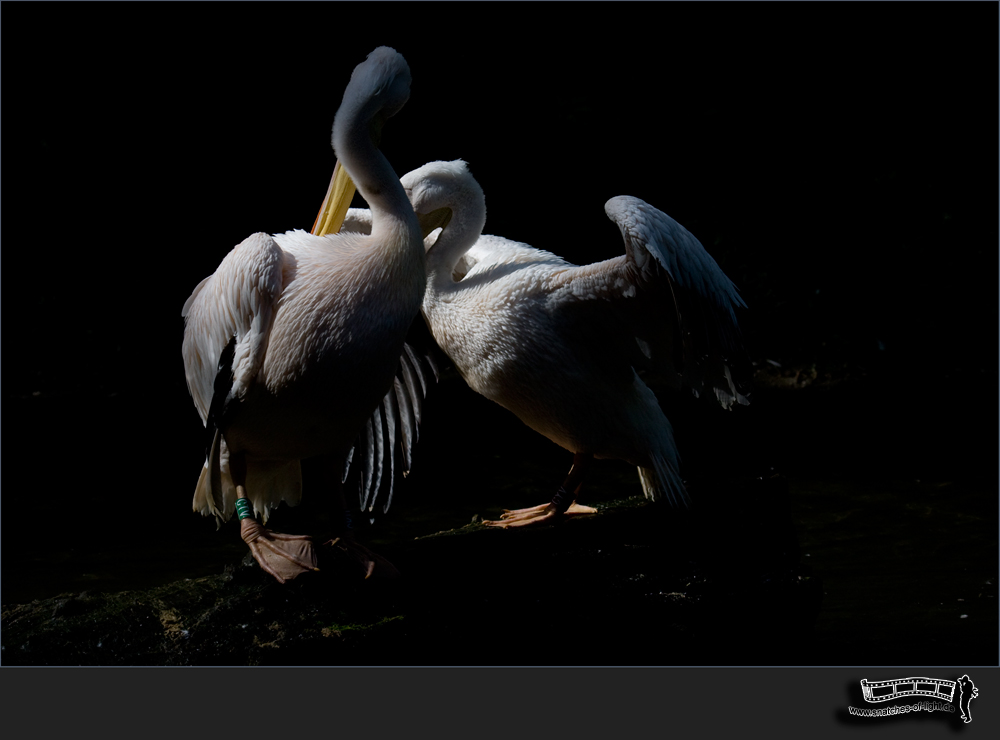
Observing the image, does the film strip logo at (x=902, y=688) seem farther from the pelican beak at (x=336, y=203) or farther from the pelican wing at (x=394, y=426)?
the pelican beak at (x=336, y=203)

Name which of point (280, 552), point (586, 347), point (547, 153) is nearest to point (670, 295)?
point (586, 347)

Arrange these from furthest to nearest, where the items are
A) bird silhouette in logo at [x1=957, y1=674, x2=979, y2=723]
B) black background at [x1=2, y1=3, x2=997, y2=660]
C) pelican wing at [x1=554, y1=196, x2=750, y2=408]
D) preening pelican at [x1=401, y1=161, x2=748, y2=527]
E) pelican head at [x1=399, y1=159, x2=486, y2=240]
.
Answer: black background at [x1=2, y1=3, x2=997, y2=660] < pelican head at [x1=399, y1=159, x2=486, y2=240] < preening pelican at [x1=401, y1=161, x2=748, y2=527] < pelican wing at [x1=554, y1=196, x2=750, y2=408] < bird silhouette in logo at [x1=957, y1=674, x2=979, y2=723]

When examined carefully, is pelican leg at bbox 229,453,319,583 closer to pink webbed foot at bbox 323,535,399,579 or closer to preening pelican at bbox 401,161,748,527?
pink webbed foot at bbox 323,535,399,579

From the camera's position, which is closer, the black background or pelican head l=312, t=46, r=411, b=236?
pelican head l=312, t=46, r=411, b=236

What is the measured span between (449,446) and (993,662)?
294cm

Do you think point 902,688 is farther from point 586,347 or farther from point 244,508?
point 244,508

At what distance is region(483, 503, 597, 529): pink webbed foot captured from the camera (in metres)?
2.98

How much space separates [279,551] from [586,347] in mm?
1128

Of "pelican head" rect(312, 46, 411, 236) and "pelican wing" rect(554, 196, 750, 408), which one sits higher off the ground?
"pelican head" rect(312, 46, 411, 236)

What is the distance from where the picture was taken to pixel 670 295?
112 inches

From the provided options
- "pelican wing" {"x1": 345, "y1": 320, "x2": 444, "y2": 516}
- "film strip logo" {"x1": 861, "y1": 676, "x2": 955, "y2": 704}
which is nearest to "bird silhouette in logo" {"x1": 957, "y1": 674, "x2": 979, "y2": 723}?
"film strip logo" {"x1": 861, "y1": 676, "x2": 955, "y2": 704}

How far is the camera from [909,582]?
3713 millimetres

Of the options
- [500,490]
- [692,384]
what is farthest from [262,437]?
[500,490]

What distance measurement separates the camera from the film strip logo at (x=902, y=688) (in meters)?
2.05
